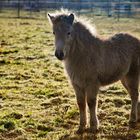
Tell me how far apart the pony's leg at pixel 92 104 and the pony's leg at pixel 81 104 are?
0.15 meters

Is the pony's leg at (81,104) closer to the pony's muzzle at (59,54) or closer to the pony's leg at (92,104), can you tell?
the pony's leg at (92,104)

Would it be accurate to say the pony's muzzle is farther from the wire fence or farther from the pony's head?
the wire fence

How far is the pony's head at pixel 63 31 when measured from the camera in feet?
19.3

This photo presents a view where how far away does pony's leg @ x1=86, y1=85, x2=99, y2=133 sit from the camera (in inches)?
247

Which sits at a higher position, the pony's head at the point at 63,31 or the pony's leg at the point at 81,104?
the pony's head at the point at 63,31

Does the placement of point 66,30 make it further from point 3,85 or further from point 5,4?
point 5,4

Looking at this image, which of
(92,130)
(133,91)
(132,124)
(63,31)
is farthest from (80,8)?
(63,31)

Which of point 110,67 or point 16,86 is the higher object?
point 110,67

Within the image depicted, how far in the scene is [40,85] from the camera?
9.70m

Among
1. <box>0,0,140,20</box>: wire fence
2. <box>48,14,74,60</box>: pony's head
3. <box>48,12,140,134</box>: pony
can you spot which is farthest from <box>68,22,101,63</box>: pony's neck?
<box>0,0,140,20</box>: wire fence

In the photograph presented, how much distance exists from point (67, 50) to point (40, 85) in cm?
373

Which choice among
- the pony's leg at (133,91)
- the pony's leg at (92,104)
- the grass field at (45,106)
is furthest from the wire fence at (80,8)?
the pony's leg at (92,104)

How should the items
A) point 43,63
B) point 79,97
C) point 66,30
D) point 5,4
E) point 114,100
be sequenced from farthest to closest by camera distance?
point 5,4 < point 43,63 < point 114,100 < point 79,97 < point 66,30

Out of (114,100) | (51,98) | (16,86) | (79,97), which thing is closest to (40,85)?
(16,86)
